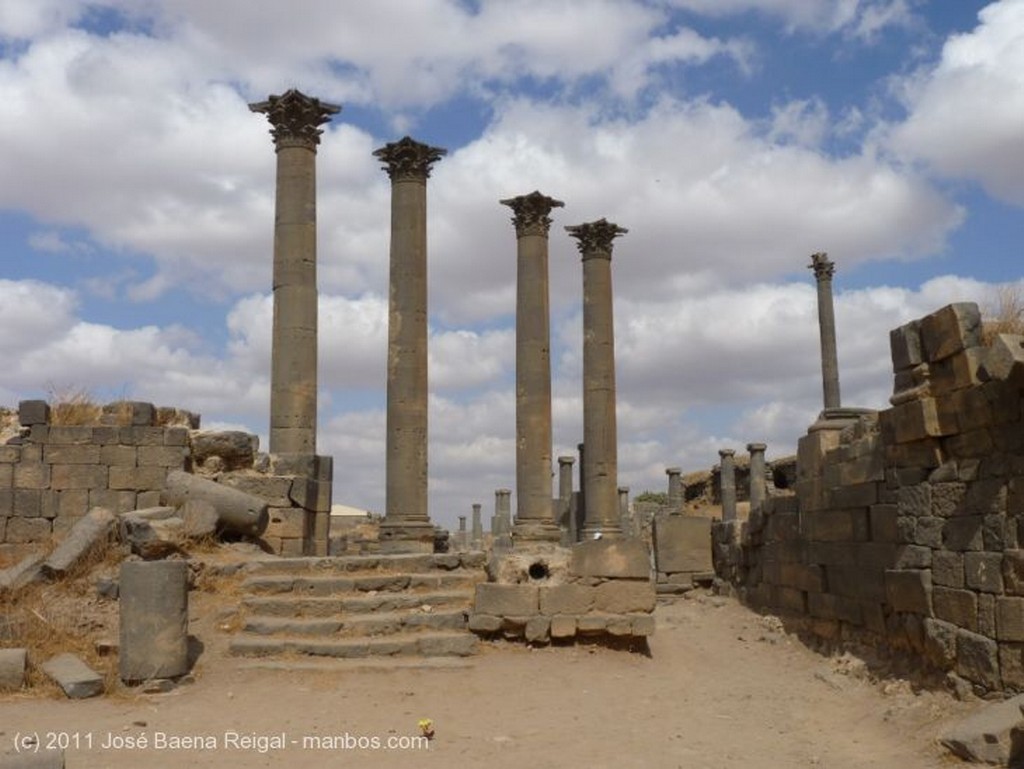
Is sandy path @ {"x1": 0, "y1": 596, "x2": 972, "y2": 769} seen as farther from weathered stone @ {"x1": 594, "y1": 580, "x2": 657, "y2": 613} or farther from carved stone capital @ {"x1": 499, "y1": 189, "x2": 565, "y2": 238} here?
carved stone capital @ {"x1": 499, "y1": 189, "x2": 565, "y2": 238}

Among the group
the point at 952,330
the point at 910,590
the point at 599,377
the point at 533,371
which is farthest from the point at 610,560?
the point at 599,377

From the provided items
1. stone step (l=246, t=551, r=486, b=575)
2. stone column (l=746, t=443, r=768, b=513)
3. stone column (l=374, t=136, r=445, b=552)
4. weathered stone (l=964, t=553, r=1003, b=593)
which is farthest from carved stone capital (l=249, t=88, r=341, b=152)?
stone column (l=746, t=443, r=768, b=513)

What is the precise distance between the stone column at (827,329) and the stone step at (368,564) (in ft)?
73.1

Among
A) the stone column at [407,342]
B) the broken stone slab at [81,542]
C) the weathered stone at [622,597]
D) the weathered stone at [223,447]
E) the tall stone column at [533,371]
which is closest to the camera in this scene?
the weathered stone at [622,597]

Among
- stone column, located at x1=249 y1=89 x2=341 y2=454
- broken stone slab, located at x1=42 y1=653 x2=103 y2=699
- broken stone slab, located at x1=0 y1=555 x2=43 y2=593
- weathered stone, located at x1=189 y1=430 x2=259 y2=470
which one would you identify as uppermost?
stone column, located at x1=249 y1=89 x2=341 y2=454

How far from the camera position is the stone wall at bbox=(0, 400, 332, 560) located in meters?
14.5

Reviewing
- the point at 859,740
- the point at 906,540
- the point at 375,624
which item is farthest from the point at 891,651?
the point at 375,624

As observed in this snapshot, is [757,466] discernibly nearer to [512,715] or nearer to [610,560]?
[610,560]

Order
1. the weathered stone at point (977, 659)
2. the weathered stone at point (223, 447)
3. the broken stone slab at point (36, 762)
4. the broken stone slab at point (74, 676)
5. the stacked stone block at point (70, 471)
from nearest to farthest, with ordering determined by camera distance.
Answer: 1. the broken stone slab at point (36, 762)
2. the weathered stone at point (977, 659)
3. the broken stone slab at point (74, 676)
4. the stacked stone block at point (70, 471)
5. the weathered stone at point (223, 447)

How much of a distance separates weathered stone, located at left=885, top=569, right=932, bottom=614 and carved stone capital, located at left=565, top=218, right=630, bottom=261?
16.4 metres

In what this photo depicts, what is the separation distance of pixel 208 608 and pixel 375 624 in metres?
2.17

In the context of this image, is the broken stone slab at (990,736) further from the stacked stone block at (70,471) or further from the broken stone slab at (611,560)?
the stacked stone block at (70,471)

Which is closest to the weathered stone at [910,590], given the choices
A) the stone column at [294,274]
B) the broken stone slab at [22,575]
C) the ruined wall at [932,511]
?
the ruined wall at [932,511]

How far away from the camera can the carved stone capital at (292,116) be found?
19.2 m
